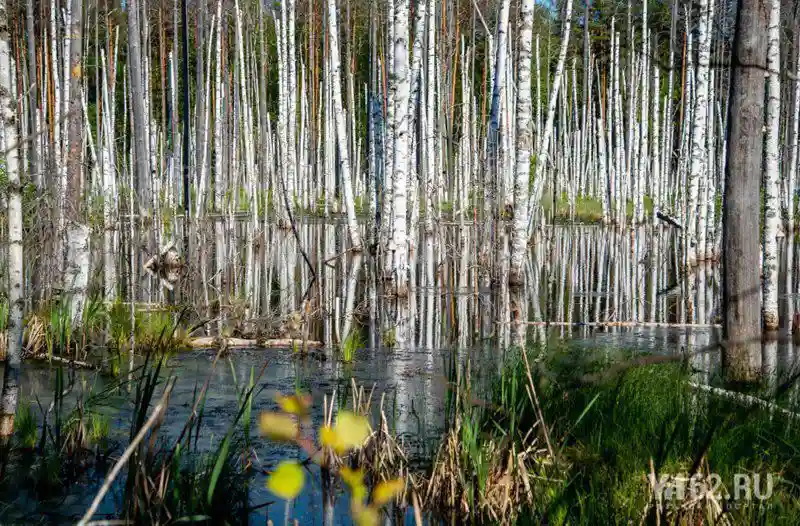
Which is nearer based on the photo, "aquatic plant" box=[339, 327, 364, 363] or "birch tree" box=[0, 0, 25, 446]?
"birch tree" box=[0, 0, 25, 446]

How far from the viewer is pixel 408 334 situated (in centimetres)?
771

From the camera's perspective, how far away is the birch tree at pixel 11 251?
3.34 m

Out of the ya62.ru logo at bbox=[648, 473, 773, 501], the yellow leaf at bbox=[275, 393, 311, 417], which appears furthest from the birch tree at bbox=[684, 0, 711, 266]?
the yellow leaf at bbox=[275, 393, 311, 417]

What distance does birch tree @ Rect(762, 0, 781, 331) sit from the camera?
7.71 meters

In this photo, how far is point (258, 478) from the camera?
11.5 feet

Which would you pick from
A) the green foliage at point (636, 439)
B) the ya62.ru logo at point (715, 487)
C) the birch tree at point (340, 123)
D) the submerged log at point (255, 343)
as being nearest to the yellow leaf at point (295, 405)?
the green foliage at point (636, 439)

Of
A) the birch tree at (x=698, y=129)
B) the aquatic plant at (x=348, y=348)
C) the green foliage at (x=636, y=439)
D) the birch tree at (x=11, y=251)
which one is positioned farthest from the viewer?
the birch tree at (x=698, y=129)

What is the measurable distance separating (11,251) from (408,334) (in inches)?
183

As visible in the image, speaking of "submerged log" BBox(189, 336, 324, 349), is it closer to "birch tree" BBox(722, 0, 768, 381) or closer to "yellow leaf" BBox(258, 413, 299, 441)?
"birch tree" BBox(722, 0, 768, 381)

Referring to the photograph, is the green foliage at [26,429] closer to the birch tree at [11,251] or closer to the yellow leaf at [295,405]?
the birch tree at [11,251]

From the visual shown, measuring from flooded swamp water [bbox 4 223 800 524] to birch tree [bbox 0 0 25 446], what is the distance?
15.4 inches

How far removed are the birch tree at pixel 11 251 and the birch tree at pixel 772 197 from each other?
662cm

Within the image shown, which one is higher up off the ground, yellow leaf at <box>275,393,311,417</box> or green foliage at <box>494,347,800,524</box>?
yellow leaf at <box>275,393,311,417</box>

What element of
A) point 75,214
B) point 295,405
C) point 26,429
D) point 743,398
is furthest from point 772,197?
point 295,405
